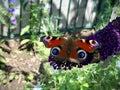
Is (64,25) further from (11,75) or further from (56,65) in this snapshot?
(56,65)

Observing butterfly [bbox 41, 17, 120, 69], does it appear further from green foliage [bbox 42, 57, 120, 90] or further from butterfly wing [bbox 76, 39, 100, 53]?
green foliage [bbox 42, 57, 120, 90]

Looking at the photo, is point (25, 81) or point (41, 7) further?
point (41, 7)

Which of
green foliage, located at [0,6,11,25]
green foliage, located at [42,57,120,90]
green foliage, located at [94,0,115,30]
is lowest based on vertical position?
green foliage, located at [42,57,120,90]

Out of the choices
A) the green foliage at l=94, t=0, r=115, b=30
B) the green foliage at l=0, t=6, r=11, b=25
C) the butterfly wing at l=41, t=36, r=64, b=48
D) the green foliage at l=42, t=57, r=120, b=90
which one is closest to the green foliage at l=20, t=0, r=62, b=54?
the green foliage at l=0, t=6, r=11, b=25

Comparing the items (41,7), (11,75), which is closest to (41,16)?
(41,7)

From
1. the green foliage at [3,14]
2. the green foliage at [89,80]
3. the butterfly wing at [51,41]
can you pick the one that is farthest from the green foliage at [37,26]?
the butterfly wing at [51,41]

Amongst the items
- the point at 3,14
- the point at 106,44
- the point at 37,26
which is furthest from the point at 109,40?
the point at 3,14
